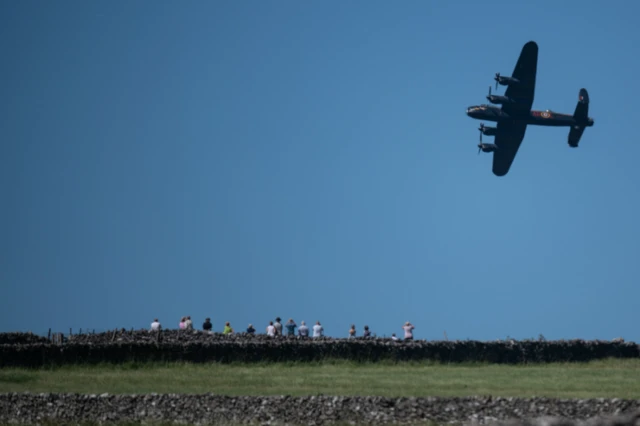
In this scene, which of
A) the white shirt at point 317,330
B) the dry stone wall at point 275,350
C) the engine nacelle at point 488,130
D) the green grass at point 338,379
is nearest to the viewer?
the green grass at point 338,379

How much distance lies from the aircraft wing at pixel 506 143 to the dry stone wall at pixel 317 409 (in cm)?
6273

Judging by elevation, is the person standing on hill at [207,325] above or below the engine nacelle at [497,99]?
below

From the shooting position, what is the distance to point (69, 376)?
48.8 m

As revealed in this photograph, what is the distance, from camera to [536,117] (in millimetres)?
96000

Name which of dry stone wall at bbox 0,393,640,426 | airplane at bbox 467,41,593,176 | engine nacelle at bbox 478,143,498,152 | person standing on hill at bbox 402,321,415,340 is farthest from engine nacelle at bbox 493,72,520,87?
dry stone wall at bbox 0,393,640,426

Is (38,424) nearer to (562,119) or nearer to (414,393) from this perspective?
(414,393)

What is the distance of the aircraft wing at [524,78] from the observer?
3661 inches

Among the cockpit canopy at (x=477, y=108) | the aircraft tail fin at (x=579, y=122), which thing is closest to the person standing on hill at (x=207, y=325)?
the cockpit canopy at (x=477, y=108)

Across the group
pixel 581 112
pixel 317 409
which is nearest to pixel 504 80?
pixel 581 112

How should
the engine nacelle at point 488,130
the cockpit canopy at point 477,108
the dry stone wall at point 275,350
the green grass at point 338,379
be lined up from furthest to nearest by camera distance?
the engine nacelle at point 488,130, the cockpit canopy at point 477,108, the dry stone wall at point 275,350, the green grass at point 338,379

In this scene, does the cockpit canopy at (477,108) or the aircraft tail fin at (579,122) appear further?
the aircraft tail fin at (579,122)

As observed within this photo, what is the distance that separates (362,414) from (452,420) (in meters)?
2.85

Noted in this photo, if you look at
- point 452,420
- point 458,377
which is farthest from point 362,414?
point 458,377

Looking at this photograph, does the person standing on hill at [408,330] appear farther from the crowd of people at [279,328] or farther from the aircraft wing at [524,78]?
the aircraft wing at [524,78]
